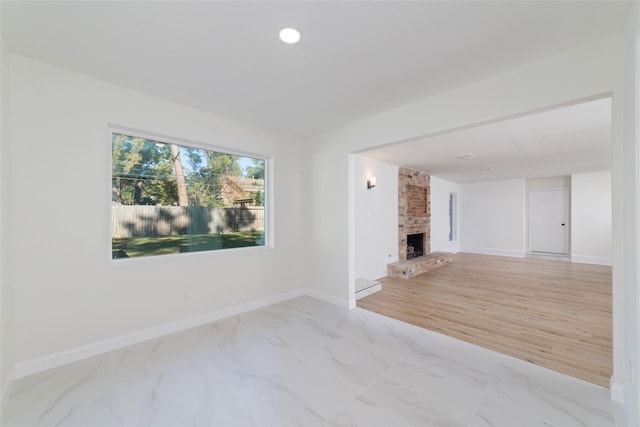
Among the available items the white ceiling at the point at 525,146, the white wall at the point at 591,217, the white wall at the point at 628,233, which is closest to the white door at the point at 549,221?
the white wall at the point at 591,217

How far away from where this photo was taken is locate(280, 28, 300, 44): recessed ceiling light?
1823 mm

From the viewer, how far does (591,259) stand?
23.0 feet

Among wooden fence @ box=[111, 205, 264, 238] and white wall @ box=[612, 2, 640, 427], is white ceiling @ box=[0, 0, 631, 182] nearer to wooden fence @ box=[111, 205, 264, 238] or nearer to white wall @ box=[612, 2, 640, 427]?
white wall @ box=[612, 2, 640, 427]

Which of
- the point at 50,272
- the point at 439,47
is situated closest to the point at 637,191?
the point at 439,47

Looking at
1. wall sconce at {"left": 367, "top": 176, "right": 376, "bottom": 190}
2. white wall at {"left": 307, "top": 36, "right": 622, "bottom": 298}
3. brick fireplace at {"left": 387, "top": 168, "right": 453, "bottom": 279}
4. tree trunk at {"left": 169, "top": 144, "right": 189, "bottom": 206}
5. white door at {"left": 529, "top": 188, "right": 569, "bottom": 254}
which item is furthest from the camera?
white door at {"left": 529, "top": 188, "right": 569, "bottom": 254}

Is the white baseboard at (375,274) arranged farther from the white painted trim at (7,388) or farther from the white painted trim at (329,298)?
the white painted trim at (7,388)

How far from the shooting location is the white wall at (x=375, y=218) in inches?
203

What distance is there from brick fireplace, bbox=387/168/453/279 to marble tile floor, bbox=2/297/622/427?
3.00m

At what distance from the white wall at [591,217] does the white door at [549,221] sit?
0.55 m

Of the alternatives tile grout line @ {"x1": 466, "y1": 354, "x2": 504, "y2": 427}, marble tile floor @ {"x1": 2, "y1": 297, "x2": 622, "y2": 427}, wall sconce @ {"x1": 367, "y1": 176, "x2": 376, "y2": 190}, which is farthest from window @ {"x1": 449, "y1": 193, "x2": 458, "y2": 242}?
tile grout line @ {"x1": 466, "y1": 354, "x2": 504, "y2": 427}

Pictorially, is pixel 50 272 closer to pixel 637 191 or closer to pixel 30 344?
pixel 30 344

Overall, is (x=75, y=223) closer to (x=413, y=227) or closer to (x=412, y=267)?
(x=412, y=267)

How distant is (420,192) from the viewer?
7.14 meters

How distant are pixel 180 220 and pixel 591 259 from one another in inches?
385
